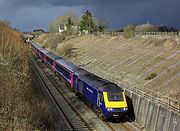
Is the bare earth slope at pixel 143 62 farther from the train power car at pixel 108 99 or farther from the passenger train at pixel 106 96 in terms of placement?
the train power car at pixel 108 99

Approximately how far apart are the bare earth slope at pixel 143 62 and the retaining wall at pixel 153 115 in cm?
535

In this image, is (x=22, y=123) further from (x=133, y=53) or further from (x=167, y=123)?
(x=133, y=53)

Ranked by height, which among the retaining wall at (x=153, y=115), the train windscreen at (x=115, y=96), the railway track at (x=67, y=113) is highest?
the train windscreen at (x=115, y=96)

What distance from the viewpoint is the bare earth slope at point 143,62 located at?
39500 millimetres

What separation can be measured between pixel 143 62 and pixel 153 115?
Answer: 27731mm

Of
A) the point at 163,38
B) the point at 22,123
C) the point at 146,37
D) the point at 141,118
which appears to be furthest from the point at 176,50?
the point at 22,123

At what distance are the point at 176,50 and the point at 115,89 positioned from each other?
28086 mm

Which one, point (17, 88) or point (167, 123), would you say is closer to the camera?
point (167, 123)

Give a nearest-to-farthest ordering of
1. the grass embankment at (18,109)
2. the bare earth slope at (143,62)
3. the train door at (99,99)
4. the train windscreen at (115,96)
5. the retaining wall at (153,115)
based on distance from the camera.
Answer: the grass embankment at (18,109), the retaining wall at (153,115), the train windscreen at (115,96), the train door at (99,99), the bare earth slope at (143,62)

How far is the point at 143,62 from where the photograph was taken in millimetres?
53531

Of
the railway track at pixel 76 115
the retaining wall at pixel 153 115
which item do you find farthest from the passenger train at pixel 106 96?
the retaining wall at pixel 153 115

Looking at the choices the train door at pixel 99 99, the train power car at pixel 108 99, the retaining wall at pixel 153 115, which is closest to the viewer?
the retaining wall at pixel 153 115

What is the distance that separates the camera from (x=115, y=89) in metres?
28.4

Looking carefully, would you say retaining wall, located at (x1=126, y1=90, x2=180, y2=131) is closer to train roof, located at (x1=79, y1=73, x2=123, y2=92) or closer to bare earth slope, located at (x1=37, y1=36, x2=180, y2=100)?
train roof, located at (x1=79, y1=73, x2=123, y2=92)
